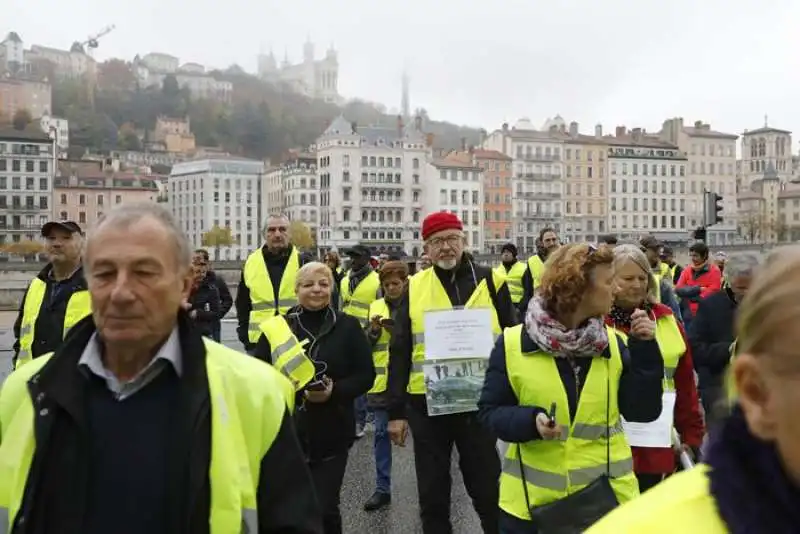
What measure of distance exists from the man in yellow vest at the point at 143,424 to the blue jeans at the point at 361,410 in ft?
23.8

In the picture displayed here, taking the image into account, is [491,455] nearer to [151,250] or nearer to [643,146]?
[151,250]

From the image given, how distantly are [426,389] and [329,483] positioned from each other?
0.81 m

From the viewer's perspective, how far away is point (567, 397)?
3639 mm

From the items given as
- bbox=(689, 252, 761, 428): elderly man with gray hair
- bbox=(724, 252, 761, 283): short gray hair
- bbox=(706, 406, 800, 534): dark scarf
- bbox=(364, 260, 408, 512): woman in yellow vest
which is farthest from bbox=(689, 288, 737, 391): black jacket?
bbox=(706, 406, 800, 534): dark scarf

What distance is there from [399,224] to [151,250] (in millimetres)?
99172

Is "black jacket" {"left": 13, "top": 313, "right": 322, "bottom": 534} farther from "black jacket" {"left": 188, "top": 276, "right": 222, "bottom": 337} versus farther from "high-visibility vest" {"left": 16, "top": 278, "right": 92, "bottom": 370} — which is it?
"black jacket" {"left": 188, "top": 276, "right": 222, "bottom": 337}

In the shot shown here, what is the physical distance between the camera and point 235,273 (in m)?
61.4

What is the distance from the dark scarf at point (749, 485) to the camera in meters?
1.30

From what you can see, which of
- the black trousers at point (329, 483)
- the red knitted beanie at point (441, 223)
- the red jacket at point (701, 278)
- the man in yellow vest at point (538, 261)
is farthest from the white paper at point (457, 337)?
the red jacket at point (701, 278)

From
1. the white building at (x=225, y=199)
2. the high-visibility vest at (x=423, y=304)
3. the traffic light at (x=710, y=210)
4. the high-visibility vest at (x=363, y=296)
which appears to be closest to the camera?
the high-visibility vest at (x=423, y=304)

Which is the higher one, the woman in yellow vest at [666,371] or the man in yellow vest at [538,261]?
the man in yellow vest at [538,261]

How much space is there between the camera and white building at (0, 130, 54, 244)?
96.1 metres

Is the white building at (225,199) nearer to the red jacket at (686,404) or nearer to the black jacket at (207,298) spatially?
the black jacket at (207,298)

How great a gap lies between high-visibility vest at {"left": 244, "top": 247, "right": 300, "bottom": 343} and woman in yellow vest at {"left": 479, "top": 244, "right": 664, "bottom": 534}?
420cm
